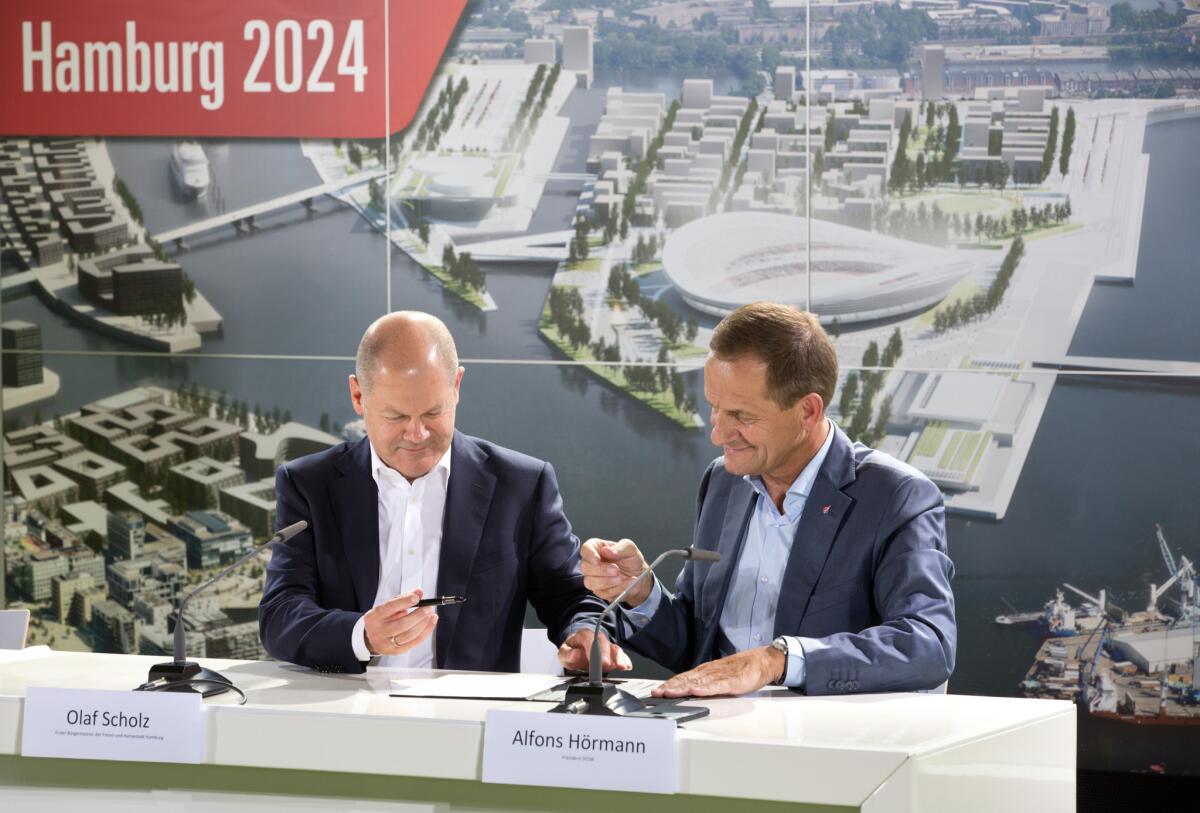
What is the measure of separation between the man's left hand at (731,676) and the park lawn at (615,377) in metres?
2.35

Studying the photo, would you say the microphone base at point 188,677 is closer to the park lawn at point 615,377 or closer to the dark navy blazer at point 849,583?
the dark navy blazer at point 849,583

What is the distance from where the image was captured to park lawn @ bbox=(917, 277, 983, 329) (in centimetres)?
Answer: 416

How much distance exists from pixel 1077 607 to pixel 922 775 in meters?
2.81

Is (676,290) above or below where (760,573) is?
above

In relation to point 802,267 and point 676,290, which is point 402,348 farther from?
point 802,267

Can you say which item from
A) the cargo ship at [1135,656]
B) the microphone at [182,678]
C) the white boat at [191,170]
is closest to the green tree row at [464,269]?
the white boat at [191,170]

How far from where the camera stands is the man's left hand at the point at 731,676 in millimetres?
1908

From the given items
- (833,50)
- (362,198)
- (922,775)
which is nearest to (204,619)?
(362,198)

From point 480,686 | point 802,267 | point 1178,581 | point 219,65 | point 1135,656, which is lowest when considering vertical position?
point 1135,656

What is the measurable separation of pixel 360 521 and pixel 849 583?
3.12 feet

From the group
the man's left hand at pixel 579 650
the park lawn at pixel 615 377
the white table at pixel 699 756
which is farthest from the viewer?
the park lawn at pixel 615 377

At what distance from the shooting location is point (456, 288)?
4.41 metres

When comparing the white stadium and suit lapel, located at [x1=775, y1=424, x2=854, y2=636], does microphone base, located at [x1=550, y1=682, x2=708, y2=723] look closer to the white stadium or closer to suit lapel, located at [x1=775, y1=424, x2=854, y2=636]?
suit lapel, located at [x1=775, y1=424, x2=854, y2=636]

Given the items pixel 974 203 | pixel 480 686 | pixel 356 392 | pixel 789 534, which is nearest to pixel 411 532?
pixel 356 392
